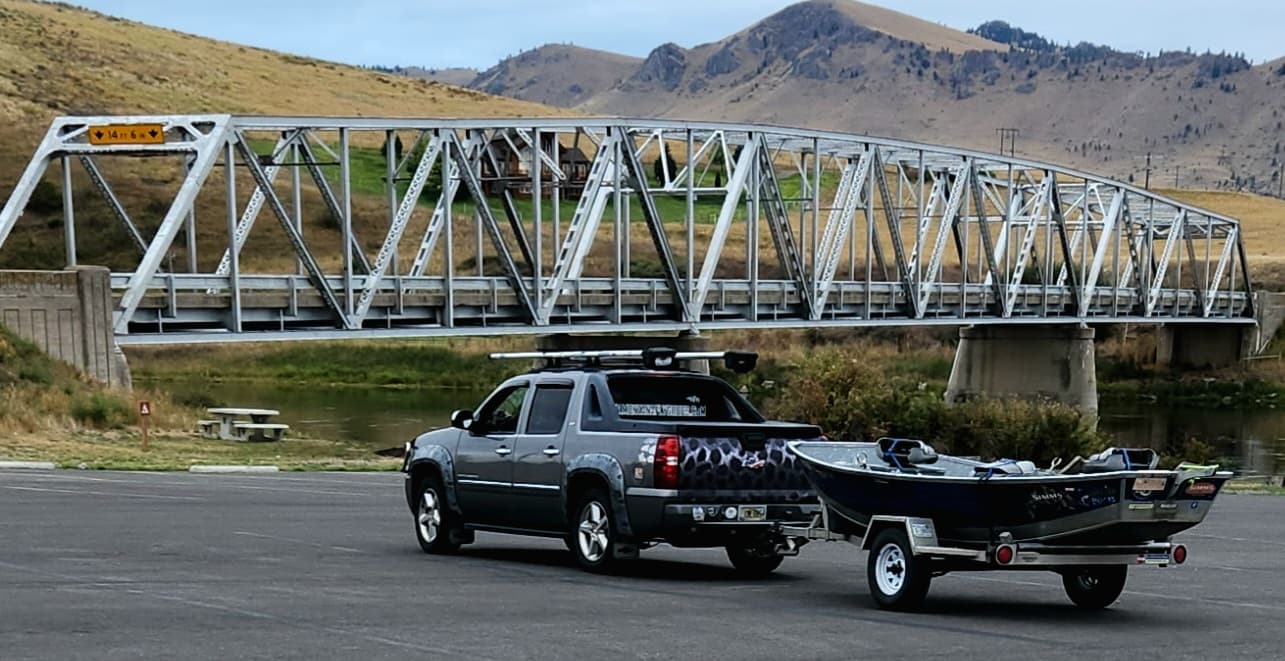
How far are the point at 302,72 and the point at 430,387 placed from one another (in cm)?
8444

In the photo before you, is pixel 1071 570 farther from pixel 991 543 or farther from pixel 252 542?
pixel 252 542

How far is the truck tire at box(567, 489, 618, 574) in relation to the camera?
54.7 feet

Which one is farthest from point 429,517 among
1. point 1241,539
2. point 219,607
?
point 1241,539

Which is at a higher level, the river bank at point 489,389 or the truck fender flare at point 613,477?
the truck fender flare at point 613,477

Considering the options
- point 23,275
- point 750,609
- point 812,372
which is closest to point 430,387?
point 812,372

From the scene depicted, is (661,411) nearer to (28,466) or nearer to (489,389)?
(28,466)

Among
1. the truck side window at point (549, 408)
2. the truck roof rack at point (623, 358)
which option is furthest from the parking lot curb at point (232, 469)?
the truck side window at point (549, 408)

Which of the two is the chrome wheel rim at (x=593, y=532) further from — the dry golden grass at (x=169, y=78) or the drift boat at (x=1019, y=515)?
the dry golden grass at (x=169, y=78)

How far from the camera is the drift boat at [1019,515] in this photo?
13.9 metres

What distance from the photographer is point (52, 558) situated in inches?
666

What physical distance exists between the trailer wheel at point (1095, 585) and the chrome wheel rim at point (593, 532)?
155 inches

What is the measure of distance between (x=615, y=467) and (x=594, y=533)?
2.42ft

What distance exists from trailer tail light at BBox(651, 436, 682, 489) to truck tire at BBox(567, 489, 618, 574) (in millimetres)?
618

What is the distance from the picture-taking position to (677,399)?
1792 cm
